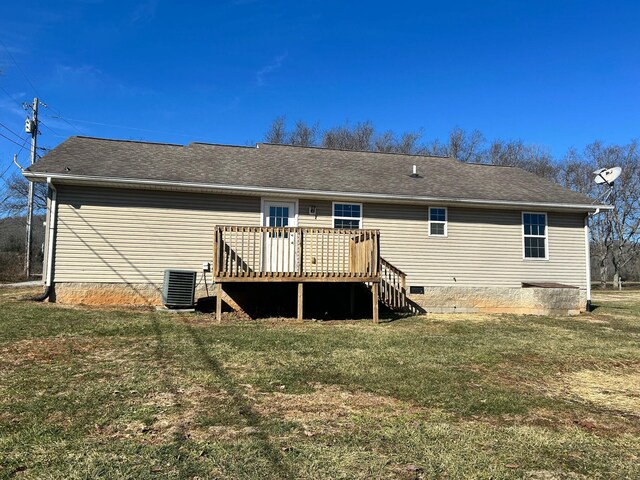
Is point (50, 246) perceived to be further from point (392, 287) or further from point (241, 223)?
point (392, 287)

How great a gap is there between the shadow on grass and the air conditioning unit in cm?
342

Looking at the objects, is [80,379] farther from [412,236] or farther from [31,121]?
[31,121]

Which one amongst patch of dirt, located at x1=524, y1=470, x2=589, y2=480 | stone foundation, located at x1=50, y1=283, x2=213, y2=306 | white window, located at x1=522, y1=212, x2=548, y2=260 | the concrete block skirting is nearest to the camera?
patch of dirt, located at x1=524, y1=470, x2=589, y2=480

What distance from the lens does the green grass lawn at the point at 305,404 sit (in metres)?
3.04

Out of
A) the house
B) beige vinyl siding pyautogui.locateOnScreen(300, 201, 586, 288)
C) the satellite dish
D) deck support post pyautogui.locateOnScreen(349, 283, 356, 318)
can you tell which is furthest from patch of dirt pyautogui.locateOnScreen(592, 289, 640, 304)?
deck support post pyautogui.locateOnScreen(349, 283, 356, 318)

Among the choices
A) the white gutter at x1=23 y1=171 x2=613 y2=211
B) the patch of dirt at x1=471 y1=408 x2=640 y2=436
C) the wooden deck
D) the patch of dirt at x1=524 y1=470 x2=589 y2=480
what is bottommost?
the patch of dirt at x1=524 y1=470 x2=589 y2=480

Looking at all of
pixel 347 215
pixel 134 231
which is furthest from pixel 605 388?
pixel 134 231

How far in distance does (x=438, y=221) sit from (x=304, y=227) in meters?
4.31

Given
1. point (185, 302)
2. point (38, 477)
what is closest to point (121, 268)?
point (185, 302)

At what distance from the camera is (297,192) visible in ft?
36.1

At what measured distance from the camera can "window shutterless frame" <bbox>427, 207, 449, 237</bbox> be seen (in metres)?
12.2

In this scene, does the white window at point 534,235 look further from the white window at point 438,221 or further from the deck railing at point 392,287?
the deck railing at point 392,287

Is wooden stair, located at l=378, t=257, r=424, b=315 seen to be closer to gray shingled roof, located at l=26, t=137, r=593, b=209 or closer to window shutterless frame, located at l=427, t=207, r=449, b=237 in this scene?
window shutterless frame, located at l=427, t=207, r=449, b=237

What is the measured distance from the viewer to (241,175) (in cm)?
1153
